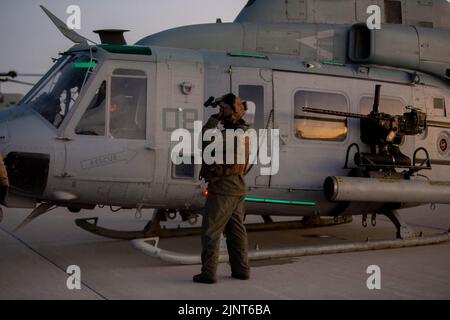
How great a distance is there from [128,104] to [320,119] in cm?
224

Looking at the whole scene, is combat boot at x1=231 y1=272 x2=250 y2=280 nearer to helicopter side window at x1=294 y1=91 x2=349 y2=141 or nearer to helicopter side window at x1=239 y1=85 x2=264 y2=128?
helicopter side window at x1=239 y1=85 x2=264 y2=128

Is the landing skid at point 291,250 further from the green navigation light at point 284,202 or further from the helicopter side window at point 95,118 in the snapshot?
the helicopter side window at point 95,118

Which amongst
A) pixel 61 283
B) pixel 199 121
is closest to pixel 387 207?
pixel 199 121

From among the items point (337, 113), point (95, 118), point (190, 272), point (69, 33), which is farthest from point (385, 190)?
point (69, 33)

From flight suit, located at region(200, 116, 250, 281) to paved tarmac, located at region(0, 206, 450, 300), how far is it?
0.20 metres

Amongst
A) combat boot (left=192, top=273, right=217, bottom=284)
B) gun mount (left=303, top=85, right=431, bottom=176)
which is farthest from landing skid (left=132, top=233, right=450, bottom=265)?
gun mount (left=303, top=85, right=431, bottom=176)

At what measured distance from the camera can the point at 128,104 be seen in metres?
6.29

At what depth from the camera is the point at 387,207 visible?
744 centimetres

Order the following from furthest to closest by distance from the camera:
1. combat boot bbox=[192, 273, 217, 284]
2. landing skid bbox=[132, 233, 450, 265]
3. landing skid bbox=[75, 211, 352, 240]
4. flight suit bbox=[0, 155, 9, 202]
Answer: landing skid bbox=[75, 211, 352, 240] → landing skid bbox=[132, 233, 450, 265] → combat boot bbox=[192, 273, 217, 284] → flight suit bbox=[0, 155, 9, 202]

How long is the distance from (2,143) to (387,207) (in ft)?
15.0

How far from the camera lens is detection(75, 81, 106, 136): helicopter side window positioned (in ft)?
20.0

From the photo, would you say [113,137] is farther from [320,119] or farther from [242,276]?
[320,119]

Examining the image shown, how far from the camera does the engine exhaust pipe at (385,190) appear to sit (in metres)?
6.57

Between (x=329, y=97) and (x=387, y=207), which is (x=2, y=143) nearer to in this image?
(x=329, y=97)
